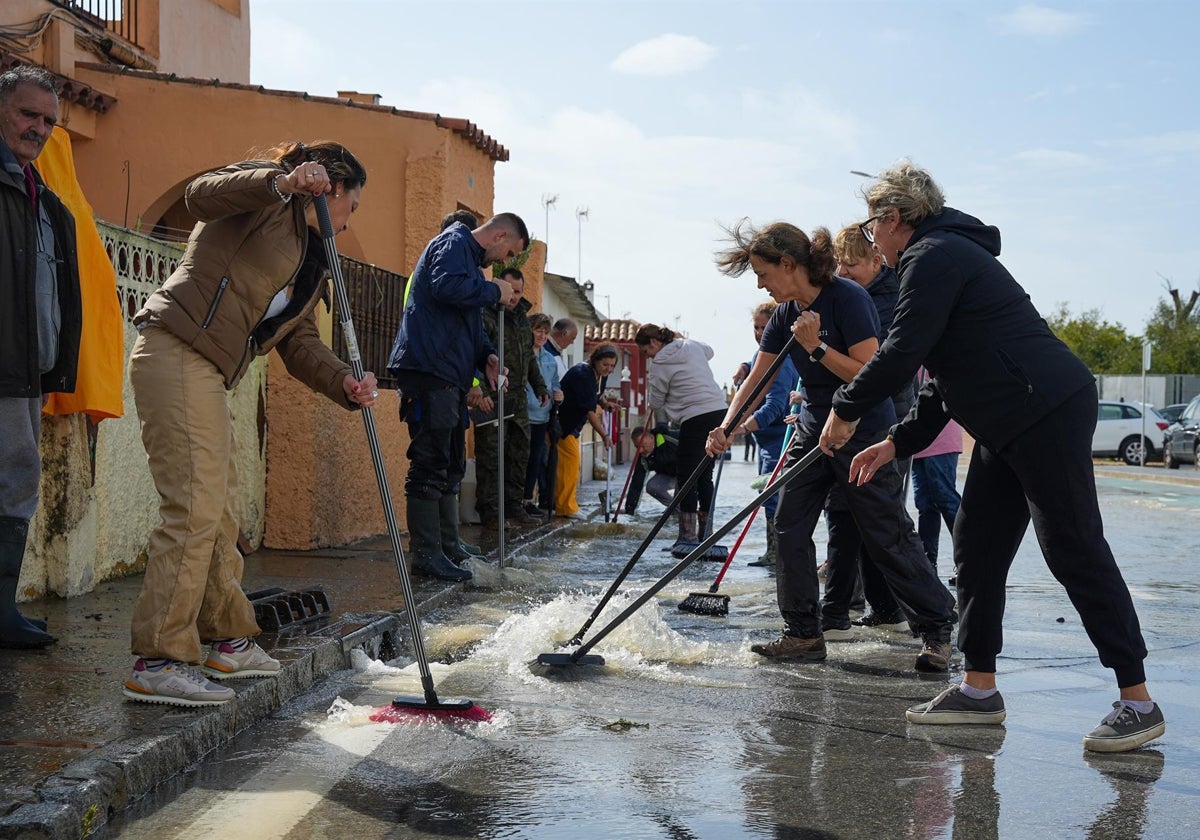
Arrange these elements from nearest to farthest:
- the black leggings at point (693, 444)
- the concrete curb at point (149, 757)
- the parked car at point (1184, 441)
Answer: the concrete curb at point (149, 757), the black leggings at point (693, 444), the parked car at point (1184, 441)

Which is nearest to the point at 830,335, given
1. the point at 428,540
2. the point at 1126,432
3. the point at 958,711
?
the point at 958,711

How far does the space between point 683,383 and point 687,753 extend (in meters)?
6.77

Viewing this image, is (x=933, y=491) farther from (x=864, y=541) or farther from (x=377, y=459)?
(x=377, y=459)

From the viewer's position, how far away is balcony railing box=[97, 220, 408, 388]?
7.26m

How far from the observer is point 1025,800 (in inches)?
153

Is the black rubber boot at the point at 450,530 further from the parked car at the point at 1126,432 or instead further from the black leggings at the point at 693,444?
the parked car at the point at 1126,432

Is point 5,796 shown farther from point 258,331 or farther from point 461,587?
point 461,587

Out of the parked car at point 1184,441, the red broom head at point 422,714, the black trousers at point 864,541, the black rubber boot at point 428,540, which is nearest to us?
the red broom head at point 422,714

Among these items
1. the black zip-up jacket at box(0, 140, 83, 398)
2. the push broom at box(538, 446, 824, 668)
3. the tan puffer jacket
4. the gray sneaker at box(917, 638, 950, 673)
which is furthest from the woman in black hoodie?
the black zip-up jacket at box(0, 140, 83, 398)

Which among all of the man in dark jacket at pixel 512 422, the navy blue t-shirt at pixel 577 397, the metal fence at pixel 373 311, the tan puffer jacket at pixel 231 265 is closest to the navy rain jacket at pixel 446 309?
the metal fence at pixel 373 311

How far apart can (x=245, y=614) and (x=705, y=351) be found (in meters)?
6.77

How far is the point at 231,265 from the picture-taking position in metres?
4.59

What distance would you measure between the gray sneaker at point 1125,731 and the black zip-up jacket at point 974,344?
0.96 meters

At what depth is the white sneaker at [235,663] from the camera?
4844 millimetres
